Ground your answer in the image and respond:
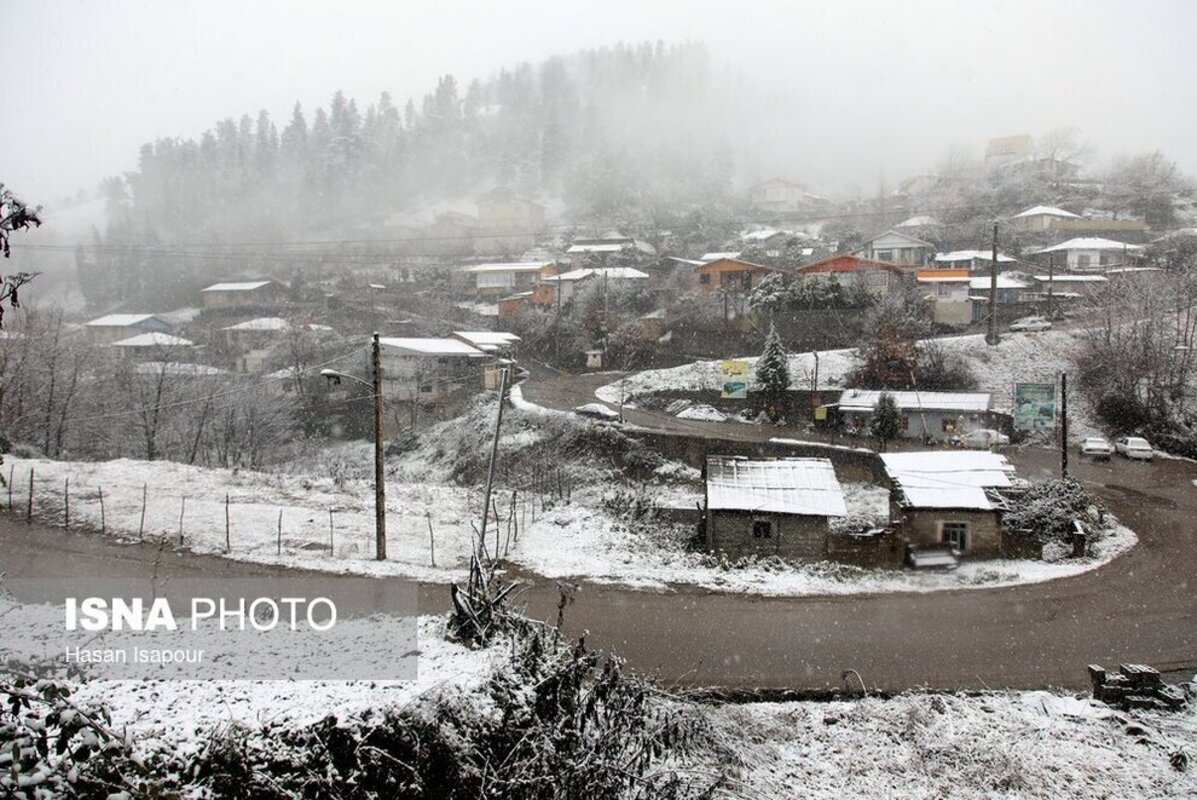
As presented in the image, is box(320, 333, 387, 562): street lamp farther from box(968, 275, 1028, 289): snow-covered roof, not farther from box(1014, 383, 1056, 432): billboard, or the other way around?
box(968, 275, 1028, 289): snow-covered roof

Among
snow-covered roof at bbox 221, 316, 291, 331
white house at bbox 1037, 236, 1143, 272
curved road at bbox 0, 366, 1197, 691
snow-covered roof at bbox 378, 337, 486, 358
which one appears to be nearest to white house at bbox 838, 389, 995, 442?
curved road at bbox 0, 366, 1197, 691

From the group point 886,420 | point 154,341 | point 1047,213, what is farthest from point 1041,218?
point 154,341

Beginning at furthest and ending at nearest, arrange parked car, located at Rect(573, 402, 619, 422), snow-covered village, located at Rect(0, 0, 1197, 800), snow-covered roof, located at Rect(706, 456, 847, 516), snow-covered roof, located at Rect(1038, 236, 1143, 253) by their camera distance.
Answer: snow-covered roof, located at Rect(1038, 236, 1143, 253)
parked car, located at Rect(573, 402, 619, 422)
snow-covered roof, located at Rect(706, 456, 847, 516)
snow-covered village, located at Rect(0, 0, 1197, 800)

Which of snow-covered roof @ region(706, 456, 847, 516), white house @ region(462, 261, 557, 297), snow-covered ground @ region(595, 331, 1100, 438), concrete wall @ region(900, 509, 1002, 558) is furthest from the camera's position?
white house @ region(462, 261, 557, 297)

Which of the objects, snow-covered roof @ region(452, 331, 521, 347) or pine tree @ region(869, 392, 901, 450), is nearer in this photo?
pine tree @ region(869, 392, 901, 450)

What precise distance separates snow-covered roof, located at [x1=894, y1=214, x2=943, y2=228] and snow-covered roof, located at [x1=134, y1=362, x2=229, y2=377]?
39.7m

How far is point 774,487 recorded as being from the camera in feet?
58.1

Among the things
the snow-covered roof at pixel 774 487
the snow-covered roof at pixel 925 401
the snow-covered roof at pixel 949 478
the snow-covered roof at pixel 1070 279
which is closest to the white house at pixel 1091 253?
the snow-covered roof at pixel 1070 279

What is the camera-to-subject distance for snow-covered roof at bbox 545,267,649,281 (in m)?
41.3

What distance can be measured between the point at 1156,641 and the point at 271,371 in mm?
32288

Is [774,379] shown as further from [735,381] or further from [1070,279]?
[1070,279]

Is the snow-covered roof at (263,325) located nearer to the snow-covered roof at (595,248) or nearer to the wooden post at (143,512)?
the snow-covered roof at (595,248)

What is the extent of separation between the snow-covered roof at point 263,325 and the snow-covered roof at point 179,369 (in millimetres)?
5440

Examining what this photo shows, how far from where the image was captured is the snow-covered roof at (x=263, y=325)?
38781 millimetres
